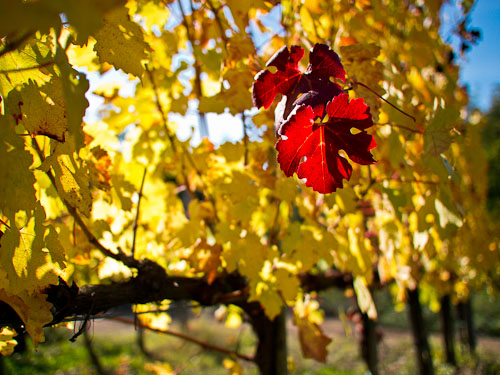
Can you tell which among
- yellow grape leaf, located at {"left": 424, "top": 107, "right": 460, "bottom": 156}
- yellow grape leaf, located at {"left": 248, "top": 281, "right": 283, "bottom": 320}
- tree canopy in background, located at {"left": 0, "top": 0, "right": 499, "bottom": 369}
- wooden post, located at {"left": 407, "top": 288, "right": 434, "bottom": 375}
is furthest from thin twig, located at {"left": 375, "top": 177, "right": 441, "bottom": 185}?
wooden post, located at {"left": 407, "top": 288, "right": 434, "bottom": 375}

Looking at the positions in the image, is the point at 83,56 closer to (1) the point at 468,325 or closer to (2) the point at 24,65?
(2) the point at 24,65

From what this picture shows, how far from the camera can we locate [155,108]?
1451mm

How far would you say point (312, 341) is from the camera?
1.59 metres

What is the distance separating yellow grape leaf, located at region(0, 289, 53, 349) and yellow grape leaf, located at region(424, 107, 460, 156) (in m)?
0.95

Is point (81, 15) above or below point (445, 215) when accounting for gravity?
below

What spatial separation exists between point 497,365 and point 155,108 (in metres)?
8.21

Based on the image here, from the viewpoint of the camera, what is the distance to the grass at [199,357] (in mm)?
6902

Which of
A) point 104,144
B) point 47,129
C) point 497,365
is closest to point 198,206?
point 104,144

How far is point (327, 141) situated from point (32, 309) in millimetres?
701

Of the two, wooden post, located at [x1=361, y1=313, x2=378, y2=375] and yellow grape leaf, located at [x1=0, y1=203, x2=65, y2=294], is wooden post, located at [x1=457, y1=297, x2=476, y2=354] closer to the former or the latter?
wooden post, located at [x1=361, y1=313, x2=378, y2=375]

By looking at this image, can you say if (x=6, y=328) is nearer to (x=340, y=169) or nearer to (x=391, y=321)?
(x=340, y=169)

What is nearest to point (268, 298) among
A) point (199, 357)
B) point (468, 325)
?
point (199, 357)

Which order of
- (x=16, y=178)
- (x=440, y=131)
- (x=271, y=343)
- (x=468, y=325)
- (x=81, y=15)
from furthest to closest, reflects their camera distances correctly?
(x=468, y=325)
(x=271, y=343)
(x=440, y=131)
(x=16, y=178)
(x=81, y=15)

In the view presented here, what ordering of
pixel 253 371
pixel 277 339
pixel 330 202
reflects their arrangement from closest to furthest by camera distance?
pixel 330 202, pixel 277 339, pixel 253 371
